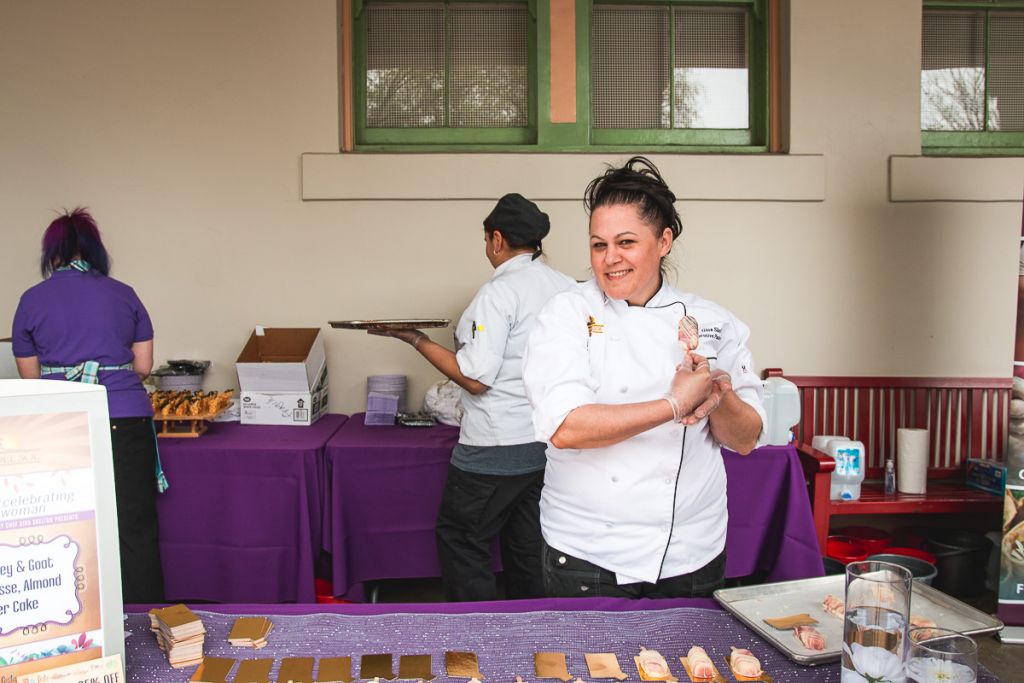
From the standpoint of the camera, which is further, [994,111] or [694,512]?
[994,111]

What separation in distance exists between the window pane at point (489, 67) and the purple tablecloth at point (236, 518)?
197 centimetres

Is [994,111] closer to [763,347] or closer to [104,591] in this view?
[763,347]

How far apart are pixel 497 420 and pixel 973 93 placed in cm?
331

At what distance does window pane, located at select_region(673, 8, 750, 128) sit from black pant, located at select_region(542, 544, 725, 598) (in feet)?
9.57

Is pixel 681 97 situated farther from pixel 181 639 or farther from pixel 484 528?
pixel 181 639

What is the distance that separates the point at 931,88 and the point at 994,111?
0.36 meters

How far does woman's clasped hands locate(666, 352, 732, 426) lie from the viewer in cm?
139

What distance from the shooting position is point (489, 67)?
3.96 m

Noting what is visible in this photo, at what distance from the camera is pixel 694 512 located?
1604 mm

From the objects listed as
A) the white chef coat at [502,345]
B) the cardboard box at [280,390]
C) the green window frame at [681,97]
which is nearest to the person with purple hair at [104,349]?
the cardboard box at [280,390]

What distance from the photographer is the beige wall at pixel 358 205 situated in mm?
3783

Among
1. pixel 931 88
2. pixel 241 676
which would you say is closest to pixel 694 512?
pixel 241 676

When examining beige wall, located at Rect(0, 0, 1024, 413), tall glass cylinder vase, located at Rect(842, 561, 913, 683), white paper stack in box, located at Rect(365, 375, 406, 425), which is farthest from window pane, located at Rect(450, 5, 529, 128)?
tall glass cylinder vase, located at Rect(842, 561, 913, 683)

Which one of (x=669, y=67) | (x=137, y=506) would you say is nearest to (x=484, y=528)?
(x=137, y=506)
